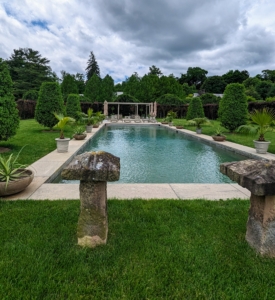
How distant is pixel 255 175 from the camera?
79.0 inches

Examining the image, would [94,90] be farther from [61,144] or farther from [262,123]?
[262,123]

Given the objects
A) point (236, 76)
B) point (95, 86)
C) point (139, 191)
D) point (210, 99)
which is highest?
point (236, 76)

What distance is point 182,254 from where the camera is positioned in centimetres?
214

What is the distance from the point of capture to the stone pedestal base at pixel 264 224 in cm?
207

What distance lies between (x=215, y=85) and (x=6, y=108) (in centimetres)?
5626

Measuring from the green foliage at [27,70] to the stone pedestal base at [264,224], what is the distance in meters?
32.9

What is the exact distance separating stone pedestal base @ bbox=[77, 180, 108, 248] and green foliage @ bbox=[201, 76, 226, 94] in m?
58.8

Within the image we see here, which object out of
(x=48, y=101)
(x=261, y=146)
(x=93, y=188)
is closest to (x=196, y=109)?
(x=48, y=101)

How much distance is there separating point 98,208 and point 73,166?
46 centimetres

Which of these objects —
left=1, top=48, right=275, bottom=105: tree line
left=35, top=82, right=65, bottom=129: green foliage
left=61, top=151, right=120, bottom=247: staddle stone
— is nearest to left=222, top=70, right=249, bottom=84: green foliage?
left=1, top=48, right=275, bottom=105: tree line

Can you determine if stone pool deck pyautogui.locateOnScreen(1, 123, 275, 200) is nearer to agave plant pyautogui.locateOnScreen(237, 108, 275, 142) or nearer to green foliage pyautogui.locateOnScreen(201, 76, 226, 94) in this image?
agave plant pyautogui.locateOnScreen(237, 108, 275, 142)

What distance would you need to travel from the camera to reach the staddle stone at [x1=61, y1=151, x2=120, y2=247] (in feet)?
6.76

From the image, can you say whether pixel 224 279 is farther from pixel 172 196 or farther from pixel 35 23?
pixel 35 23

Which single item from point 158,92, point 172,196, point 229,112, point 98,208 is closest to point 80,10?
point 229,112
